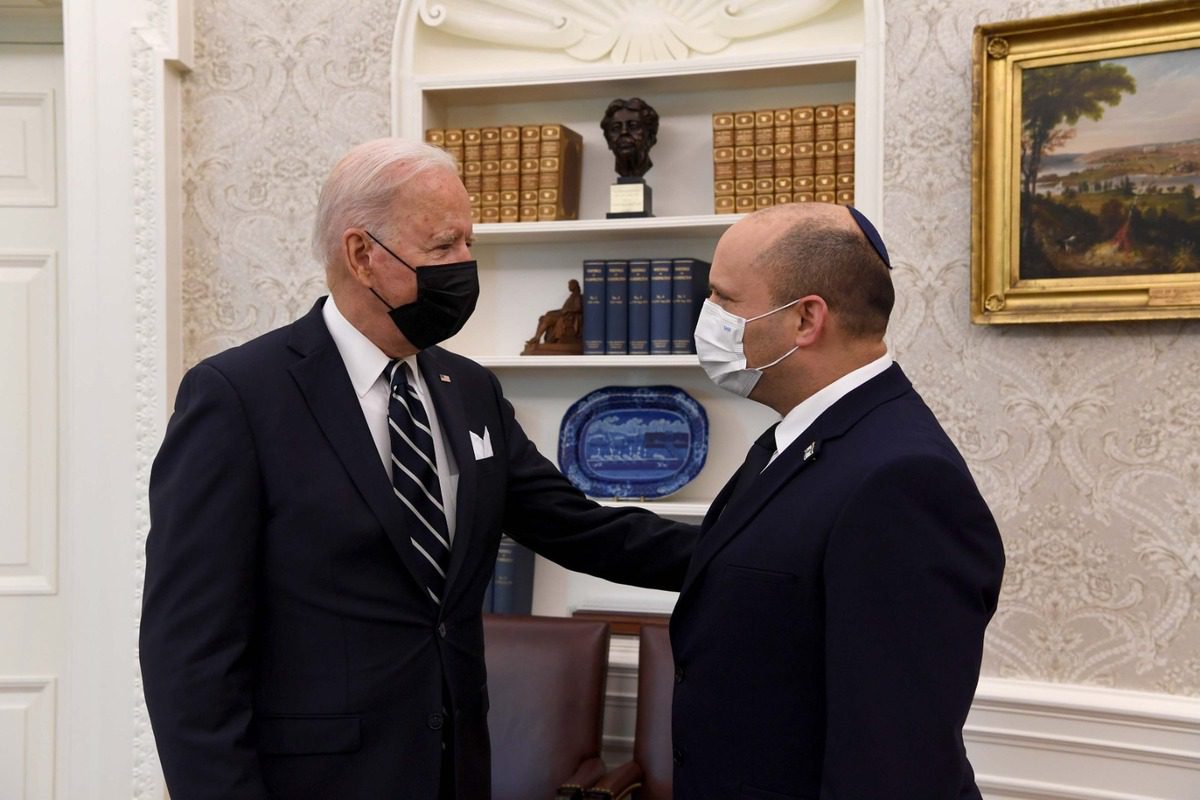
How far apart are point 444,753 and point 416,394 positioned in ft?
1.99

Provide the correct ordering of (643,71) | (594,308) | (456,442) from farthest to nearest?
(594,308)
(643,71)
(456,442)

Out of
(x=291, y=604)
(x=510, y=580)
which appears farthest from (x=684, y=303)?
(x=291, y=604)

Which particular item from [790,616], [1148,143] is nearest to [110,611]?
[790,616]

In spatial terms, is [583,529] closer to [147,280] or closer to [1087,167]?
[1087,167]

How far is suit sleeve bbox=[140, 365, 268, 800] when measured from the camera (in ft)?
5.67

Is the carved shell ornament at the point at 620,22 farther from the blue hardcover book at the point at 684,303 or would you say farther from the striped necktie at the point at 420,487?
the striped necktie at the point at 420,487

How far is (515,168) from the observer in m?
3.46

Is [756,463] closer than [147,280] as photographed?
Yes

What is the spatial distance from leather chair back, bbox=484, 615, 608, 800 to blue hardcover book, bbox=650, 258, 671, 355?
0.82 metres

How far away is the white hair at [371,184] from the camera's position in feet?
6.49

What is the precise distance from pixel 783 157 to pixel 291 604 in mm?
1976

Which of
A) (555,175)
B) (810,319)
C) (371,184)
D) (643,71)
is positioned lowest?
(810,319)

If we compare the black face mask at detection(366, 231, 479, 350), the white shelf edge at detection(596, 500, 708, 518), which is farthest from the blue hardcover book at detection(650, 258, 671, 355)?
the black face mask at detection(366, 231, 479, 350)

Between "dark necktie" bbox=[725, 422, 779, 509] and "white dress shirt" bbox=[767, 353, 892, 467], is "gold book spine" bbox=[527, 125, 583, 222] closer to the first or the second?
"dark necktie" bbox=[725, 422, 779, 509]
